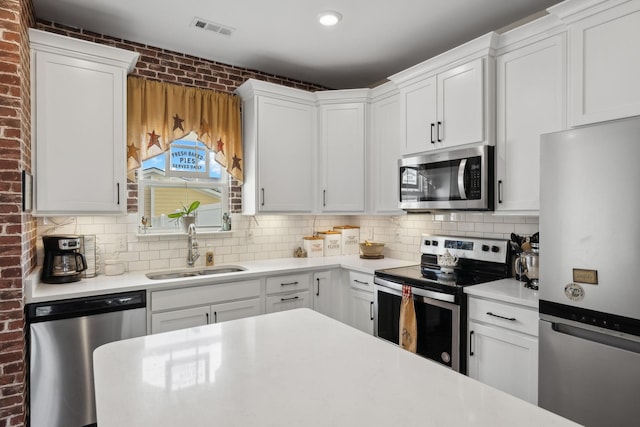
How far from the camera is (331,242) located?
13.2 feet

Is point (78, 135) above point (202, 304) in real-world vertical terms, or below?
above

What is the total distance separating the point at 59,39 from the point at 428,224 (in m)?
3.16

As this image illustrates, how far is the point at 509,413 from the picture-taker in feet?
3.03

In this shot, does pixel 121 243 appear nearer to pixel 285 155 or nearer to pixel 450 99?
pixel 285 155

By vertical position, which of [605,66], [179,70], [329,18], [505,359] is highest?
[329,18]

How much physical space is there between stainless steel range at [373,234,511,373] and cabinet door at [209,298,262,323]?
0.99m

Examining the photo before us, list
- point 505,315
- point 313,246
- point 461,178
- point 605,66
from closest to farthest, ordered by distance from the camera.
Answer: point 605,66 → point 505,315 → point 461,178 → point 313,246

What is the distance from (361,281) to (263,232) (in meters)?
1.12

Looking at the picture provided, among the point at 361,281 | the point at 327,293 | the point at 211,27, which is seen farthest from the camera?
the point at 327,293

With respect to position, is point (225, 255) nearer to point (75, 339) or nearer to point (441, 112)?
point (75, 339)

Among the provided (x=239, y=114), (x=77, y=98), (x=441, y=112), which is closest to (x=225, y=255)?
(x=239, y=114)

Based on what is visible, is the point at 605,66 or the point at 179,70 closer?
the point at 605,66

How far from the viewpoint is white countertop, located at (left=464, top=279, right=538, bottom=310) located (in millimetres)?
2158

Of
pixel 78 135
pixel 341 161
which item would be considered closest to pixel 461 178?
pixel 341 161
